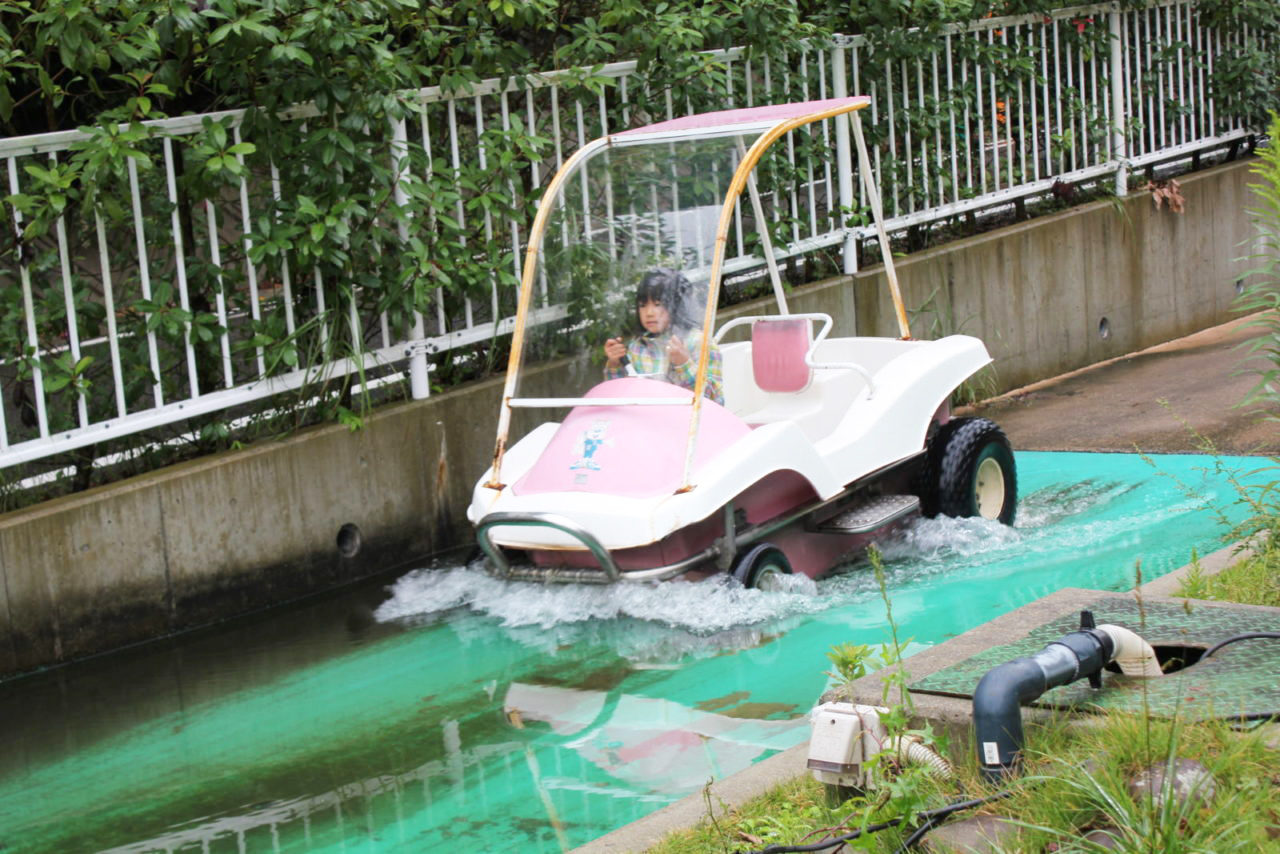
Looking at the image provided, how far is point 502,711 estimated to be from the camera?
18.8 feet

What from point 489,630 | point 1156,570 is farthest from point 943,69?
point 489,630

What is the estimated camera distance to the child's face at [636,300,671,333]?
6871 millimetres

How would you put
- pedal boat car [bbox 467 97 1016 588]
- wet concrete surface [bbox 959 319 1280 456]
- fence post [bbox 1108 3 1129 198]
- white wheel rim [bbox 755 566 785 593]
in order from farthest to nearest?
fence post [bbox 1108 3 1129 198] < wet concrete surface [bbox 959 319 1280 456] < white wheel rim [bbox 755 566 785 593] < pedal boat car [bbox 467 97 1016 588]

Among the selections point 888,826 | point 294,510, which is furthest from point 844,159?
point 888,826

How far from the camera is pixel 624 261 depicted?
6977 mm

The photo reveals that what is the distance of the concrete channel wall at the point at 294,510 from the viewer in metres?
6.47

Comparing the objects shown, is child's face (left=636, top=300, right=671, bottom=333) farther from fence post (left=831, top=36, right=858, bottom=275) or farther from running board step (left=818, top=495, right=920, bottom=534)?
fence post (left=831, top=36, right=858, bottom=275)

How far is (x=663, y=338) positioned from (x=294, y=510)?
1894mm

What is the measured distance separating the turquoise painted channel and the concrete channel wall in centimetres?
18

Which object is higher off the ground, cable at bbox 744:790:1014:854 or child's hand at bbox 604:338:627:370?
child's hand at bbox 604:338:627:370

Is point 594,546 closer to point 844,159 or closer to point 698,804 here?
point 698,804

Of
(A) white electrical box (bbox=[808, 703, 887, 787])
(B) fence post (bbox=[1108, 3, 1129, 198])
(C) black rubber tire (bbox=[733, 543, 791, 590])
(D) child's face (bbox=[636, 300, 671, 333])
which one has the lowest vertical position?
(C) black rubber tire (bbox=[733, 543, 791, 590])

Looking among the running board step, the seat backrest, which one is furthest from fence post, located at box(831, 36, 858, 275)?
the running board step

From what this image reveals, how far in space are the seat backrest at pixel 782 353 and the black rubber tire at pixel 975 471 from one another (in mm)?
737
